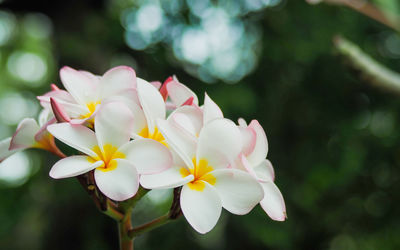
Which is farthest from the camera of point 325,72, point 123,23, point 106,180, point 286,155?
point 123,23

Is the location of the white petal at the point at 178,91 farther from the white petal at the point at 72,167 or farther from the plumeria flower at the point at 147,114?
the white petal at the point at 72,167

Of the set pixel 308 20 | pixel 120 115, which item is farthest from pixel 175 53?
pixel 120 115

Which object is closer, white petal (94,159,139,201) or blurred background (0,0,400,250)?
white petal (94,159,139,201)

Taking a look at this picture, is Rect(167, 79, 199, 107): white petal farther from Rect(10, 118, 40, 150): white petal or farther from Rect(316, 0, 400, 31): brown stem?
Rect(316, 0, 400, 31): brown stem

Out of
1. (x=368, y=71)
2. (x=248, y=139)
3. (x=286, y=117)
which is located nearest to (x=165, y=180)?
(x=248, y=139)

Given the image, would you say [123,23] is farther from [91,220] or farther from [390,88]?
[390,88]

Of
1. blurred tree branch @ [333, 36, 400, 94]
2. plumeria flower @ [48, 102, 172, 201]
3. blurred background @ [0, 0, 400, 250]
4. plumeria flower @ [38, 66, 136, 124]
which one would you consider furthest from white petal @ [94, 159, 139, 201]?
blurred background @ [0, 0, 400, 250]
